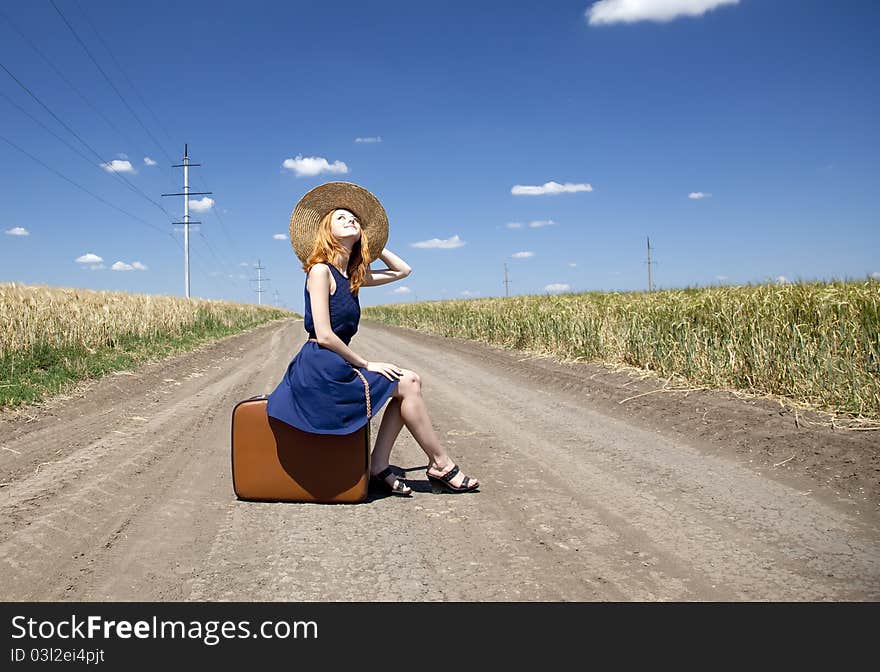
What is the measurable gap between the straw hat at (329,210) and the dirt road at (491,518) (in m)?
1.78

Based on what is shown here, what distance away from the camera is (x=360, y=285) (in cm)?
407

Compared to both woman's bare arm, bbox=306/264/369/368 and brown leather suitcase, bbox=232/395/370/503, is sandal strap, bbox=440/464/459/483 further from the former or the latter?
woman's bare arm, bbox=306/264/369/368

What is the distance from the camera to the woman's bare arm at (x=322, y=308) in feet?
12.2

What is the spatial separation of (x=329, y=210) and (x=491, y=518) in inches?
90.6

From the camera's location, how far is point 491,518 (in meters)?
3.60

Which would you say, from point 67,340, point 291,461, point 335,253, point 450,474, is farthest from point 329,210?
point 67,340

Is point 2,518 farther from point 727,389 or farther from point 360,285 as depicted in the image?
point 727,389

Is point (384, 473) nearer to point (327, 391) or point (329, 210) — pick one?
point (327, 391)

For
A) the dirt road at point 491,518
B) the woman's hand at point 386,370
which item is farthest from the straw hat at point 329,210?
the dirt road at point 491,518

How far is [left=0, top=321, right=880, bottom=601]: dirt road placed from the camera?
2.72 m

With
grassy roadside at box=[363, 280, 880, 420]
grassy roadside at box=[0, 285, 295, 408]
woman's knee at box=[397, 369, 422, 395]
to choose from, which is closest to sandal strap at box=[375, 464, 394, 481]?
→ woman's knee at box=[397, 369, 422, 395]

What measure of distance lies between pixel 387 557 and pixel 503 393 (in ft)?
18.8
